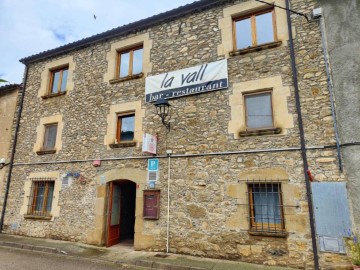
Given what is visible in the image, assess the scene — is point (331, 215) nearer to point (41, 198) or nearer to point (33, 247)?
point (33, 247)

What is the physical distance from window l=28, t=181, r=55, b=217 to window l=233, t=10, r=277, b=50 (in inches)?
292

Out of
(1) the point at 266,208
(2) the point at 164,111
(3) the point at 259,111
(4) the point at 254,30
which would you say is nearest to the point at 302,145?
(3) the point at 259,111

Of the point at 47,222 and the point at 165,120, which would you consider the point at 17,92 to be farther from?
the point at 165,120

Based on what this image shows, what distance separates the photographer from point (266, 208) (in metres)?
5.74

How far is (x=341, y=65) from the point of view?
18.3ft

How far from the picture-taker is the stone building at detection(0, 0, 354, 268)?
5.59 meters

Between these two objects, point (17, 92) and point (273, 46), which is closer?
point (273, 46)

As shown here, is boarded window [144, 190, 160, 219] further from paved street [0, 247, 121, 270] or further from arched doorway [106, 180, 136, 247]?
paved street [0, 247, 121, 270]

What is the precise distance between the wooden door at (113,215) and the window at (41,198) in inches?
92.6

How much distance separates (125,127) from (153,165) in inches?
68.6

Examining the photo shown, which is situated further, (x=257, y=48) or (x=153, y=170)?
(x=153, y=170)

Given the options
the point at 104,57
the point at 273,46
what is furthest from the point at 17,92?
the point at 273,46

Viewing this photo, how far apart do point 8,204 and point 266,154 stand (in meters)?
Answer: 8.83

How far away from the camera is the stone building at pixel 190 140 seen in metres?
5.59
